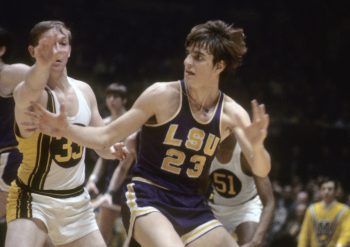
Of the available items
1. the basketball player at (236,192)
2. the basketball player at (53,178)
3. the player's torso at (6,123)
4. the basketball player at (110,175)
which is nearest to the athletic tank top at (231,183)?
the basketball player at (236,192)

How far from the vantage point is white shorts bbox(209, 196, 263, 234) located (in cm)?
612

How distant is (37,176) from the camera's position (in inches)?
184

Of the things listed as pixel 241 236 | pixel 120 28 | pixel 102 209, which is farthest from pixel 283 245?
pixel 120 28

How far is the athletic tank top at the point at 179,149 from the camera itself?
452 centimetres

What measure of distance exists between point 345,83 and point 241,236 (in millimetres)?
14351

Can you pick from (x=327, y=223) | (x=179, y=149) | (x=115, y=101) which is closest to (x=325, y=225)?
(x=327, y=223)

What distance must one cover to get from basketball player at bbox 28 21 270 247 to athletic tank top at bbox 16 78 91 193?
369mm

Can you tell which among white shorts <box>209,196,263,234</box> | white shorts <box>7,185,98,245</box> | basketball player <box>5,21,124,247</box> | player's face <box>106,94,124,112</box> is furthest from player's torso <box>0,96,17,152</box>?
player's face <box>106,94,124,112</box>

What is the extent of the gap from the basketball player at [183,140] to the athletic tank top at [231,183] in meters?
1.27

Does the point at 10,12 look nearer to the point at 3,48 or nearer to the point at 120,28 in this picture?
the point at 120,28

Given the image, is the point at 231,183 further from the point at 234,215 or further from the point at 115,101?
the point at 115,101

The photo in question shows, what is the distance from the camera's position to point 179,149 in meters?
4.53

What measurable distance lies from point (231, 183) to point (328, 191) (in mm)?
3561

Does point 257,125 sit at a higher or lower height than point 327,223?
higher
